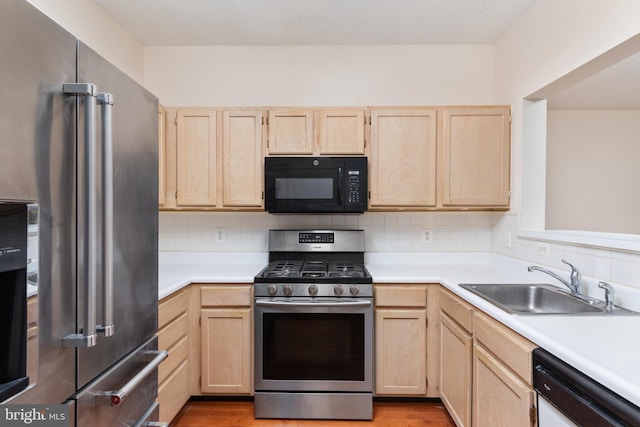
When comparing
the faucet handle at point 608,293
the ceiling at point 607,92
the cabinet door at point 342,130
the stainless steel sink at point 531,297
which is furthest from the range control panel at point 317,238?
the ceiling at point 607,92

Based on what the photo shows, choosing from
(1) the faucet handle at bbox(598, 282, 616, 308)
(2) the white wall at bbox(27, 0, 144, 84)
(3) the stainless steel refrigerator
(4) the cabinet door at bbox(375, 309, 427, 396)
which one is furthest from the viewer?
(4) the cabinet door at bbox(375, 309, 427, 396)

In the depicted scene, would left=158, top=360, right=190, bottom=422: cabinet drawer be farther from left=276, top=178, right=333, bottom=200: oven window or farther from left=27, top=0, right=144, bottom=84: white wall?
left=27, top=0, right=144, bottom=84: white wall

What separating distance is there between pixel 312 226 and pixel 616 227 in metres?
3.54

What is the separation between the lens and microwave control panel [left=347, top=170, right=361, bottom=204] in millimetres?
2389

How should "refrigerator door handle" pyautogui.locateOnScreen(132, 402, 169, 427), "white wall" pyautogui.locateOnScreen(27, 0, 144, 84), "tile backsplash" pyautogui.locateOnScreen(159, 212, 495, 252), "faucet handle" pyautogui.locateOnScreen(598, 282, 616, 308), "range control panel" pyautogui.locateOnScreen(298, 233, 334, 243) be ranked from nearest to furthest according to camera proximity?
"refrigerator door handle" pyautogui.locateOnScreen(132, 402, 169, 427) < "faucet handle" pyautogui.locateOnScreen(598, 282, 616, 308) < "white wall" pyautogui.locateOnScreen(27, 0, 144, 84) < "range control panel" pyautogui.locateOnScreen(298, 233, 334, 243) < "tile backsplash" pyautogui.locateOnScreen(159, 212, 495, 252)

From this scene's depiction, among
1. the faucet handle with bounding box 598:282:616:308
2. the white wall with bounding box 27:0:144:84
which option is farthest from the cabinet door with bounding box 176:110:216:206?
the faucet handle with bounding box 598:282:616:308

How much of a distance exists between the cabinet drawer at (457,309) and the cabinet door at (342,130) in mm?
1114

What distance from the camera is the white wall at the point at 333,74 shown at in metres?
2.74

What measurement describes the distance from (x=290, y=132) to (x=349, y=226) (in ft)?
2.89

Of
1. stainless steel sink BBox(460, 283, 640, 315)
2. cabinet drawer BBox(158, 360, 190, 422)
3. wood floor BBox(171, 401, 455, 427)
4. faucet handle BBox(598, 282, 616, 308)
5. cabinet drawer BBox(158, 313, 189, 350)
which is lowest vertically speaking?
wood floor BBox(171, 401, 455, 427)

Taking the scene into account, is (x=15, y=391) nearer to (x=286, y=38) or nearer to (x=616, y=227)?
(x=286, y=38)

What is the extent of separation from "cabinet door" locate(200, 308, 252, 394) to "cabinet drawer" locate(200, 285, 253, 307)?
4 cm

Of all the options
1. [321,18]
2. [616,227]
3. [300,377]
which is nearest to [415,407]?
[300,377]

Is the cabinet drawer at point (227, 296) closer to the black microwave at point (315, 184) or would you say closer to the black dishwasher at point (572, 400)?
the black microwave at point (315, 184)
